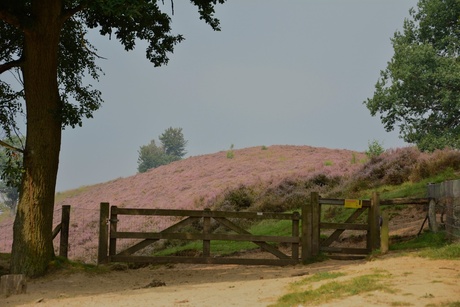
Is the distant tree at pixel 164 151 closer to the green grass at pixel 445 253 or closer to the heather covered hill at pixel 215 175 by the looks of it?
the heather covered hill at pixel 215 175

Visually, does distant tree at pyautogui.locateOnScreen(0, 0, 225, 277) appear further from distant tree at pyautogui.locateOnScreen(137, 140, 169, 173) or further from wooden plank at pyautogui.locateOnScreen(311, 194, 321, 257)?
distant tree at pyautogui.locateOnScreen(137, 140, 169, 173)

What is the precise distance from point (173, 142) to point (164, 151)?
302 centimetres

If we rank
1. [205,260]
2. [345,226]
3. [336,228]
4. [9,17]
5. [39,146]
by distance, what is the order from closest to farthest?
[9,17] → [39,146] → [205,260] → [345,226] → [336,228]

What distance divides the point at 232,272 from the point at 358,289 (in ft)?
24.7

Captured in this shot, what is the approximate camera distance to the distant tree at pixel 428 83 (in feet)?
122

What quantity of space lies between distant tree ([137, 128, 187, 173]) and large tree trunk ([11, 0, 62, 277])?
88988 mm

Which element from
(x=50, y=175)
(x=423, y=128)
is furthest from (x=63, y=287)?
(x=423, y=128)

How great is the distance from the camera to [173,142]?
116 metres

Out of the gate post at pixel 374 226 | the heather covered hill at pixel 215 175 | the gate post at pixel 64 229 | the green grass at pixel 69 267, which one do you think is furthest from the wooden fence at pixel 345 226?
the heather covered hill at pixel 215 175

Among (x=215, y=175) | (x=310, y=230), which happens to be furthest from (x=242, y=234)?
(x=215, y=175)

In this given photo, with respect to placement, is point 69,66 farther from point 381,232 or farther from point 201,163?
point 201,163

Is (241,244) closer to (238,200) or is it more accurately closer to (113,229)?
(113,229)

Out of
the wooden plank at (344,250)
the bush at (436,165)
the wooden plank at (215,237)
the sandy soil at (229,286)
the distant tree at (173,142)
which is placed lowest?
the sandy soil at (229,286)

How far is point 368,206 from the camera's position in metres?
19.4
